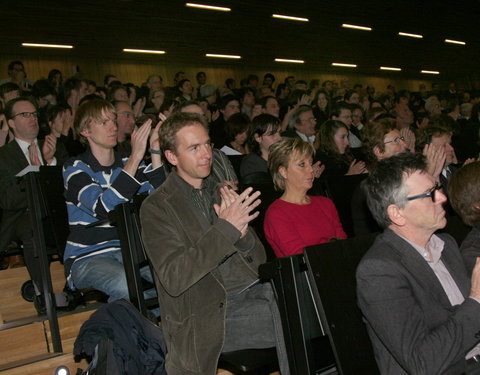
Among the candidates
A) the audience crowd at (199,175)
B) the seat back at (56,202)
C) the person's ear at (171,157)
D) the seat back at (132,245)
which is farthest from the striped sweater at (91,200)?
the person's ear at (171,157)

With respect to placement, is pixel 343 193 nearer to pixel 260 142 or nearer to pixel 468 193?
pixel 260 142

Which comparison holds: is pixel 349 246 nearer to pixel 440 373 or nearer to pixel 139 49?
pixel 440 373

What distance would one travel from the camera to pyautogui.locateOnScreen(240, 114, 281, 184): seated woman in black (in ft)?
15.0

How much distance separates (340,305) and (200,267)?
602mm

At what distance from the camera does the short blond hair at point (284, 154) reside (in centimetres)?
336

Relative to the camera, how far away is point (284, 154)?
11.1 ft

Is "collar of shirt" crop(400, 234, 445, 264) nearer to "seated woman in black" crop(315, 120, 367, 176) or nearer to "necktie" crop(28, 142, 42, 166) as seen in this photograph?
"seated woman in black" crop(315, 120, 367, 176)

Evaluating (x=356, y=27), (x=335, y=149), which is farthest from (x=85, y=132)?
(x=356, y=27)

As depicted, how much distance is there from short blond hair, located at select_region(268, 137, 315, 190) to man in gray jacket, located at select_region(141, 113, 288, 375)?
76 cm

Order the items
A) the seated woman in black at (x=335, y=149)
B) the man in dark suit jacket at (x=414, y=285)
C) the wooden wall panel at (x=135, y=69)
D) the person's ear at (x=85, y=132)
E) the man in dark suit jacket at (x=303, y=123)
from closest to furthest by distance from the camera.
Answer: the man in dark suit jacket at (x=414, y=285)
the person's ear at (x=85, y=132)
the seated woman in black at (x=335, y=149)
the man in dark suit jacket at (x=303, y=123)
the wooden wall panel at (x=135, y=69)

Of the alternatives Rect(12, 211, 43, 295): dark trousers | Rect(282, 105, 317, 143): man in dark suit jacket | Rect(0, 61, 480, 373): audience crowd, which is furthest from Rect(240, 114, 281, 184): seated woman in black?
Rect(12, 211, 43, 295): dark trousers

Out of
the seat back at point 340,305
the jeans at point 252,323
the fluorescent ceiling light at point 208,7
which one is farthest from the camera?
the fluorescent ceiling light at point 208,7

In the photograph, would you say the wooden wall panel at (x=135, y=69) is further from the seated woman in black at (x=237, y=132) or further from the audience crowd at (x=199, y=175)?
the seated woman in black at (x=237, y=132)

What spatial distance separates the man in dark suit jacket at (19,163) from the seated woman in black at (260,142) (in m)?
1.50
